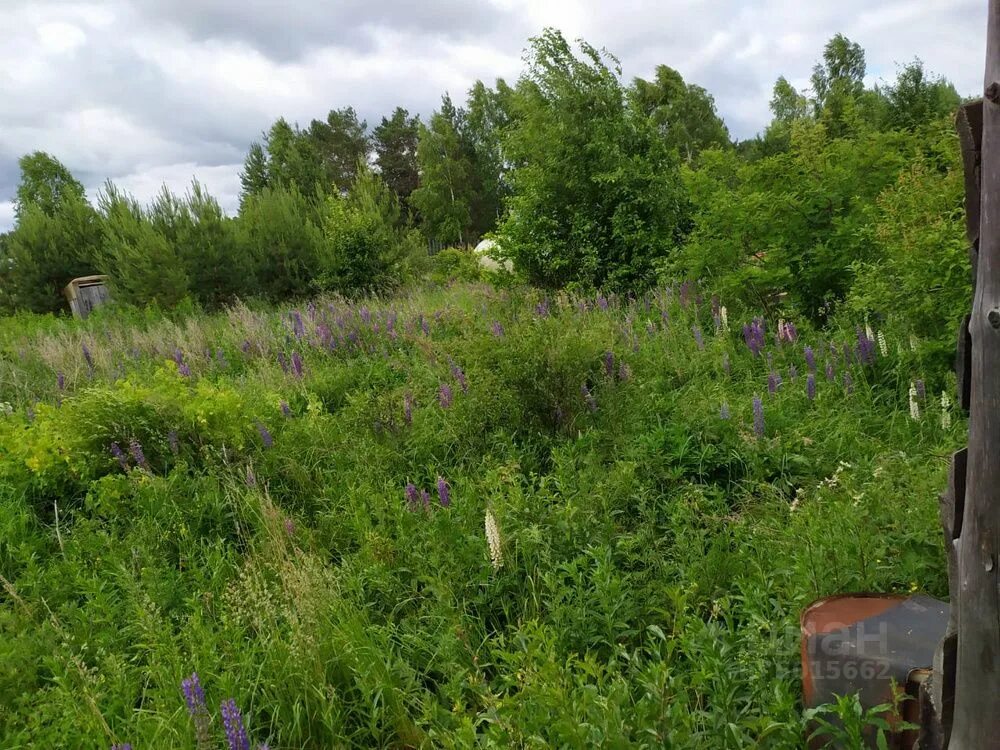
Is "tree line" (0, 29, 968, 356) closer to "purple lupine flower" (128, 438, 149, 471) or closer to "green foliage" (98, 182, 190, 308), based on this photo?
"green foliage" (98, 182, 190, 308)

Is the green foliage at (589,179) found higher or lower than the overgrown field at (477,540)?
higher

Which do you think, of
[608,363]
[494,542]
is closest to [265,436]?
[494,542]

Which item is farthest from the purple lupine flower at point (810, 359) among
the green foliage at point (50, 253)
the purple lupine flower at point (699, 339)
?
the green foliage at point (50, 253)

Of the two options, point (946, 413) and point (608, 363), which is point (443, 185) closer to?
point (608, 363)

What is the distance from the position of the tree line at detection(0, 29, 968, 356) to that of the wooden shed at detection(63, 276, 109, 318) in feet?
2.71

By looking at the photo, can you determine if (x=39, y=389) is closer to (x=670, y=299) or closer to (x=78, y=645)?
(x=78, y=645)

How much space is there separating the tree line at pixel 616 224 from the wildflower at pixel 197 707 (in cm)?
415

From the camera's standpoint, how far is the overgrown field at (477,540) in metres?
2.31

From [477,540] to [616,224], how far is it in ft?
21.8

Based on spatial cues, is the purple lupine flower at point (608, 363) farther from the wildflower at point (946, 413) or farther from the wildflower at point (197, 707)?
the wildflower at point (197, 707)

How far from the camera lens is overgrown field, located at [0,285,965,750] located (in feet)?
7.58

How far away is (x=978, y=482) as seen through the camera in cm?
126

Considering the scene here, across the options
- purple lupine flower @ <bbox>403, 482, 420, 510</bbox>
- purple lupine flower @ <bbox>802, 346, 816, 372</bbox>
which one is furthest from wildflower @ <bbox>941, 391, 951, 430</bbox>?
purple lupine flower @ <bbox>403, 482, 420, 510</bbox>

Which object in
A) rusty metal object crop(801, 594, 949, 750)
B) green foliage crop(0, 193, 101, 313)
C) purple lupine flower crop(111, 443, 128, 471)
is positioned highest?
green foliage crop(0, 193, 101, 313)
